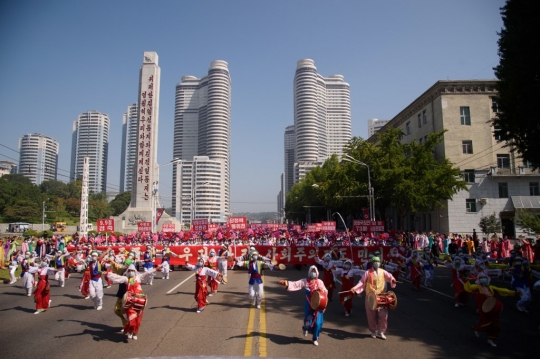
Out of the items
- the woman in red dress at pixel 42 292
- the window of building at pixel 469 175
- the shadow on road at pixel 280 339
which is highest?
the window of building at pixel 469 175

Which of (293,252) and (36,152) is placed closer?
(293,252)

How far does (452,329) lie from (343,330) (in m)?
2.66

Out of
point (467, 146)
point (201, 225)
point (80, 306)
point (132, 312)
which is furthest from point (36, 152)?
point (132, 312)

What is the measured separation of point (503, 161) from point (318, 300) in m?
40.9

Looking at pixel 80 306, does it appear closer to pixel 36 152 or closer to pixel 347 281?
pixel 347 281

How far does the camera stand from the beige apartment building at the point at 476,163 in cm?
3897

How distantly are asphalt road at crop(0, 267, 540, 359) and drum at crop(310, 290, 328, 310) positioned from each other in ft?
2.50

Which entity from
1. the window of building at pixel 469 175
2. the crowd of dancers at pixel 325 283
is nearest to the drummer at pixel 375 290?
the crowd of dancers at pixel 325 283

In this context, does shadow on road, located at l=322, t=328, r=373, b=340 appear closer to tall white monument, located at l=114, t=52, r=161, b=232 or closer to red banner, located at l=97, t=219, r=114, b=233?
red banner, located at l=97, t=219, r=114, b=233

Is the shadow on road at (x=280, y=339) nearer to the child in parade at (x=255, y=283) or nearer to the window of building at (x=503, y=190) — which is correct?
the child in parade at (x=255, y=283)

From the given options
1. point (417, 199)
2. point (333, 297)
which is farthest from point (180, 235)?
point (333, 297)

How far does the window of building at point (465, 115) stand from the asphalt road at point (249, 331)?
107 feet

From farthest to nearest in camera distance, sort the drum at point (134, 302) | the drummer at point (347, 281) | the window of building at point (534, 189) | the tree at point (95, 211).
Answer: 1. the tree at point (95, 211)
2. the window of building at point (534, 189)
3. the drummer at point (347, 281)
4. the drum at point (134, 302)

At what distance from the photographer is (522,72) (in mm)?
13297
